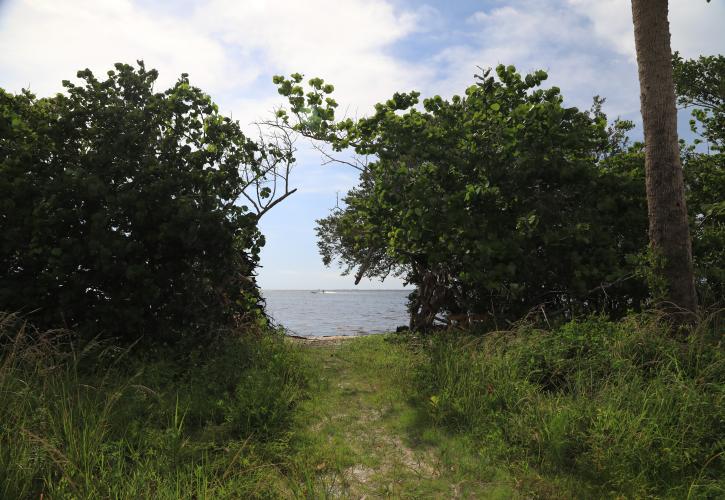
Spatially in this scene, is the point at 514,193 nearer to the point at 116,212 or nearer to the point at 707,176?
the point at 707,176

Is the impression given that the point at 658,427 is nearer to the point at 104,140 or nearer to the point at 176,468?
the point at 176,468

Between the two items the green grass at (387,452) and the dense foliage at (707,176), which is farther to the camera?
the dense foliage at (707,176)

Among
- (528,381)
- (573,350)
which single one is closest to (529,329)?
(573,350)

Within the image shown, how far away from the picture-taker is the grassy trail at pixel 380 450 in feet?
14.7

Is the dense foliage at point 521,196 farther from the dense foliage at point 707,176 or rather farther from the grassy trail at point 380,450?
the grassy trail at point 380,450

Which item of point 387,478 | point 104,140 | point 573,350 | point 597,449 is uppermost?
point 104,140

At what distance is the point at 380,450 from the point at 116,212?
6003mm

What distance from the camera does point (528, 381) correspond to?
19.9 ft

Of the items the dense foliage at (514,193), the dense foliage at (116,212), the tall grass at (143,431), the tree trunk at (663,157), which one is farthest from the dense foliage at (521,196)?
the tall grass at (143,431)

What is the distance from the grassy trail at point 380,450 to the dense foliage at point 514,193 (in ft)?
10.3

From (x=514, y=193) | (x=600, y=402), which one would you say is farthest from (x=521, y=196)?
(x=600, y=402)

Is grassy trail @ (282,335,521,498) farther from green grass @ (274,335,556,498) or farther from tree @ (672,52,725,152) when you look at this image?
tree @ (672,52,725,152)

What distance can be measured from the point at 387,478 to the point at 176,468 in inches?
80.4

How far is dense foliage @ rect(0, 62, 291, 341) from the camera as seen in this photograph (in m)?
7.98
